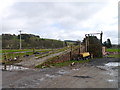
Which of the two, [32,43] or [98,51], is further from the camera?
[32,43]

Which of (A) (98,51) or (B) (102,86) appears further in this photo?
(A) (98,51)

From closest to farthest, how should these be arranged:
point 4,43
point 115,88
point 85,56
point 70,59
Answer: point 115,88 < point 70,59 < point 85,56 < point 4,43

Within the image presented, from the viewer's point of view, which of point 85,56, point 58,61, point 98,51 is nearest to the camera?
point 58,61

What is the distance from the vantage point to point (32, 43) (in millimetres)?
60906

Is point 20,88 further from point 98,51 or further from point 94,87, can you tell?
point 98,51

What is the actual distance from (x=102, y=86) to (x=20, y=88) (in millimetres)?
4233

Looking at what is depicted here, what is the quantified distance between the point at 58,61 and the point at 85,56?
5.68 metres

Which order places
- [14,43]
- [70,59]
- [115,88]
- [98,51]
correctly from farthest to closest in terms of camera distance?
1. [14,43]
2. [98,51]
3. [70,59]
4. [115,88]

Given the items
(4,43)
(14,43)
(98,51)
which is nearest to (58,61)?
(98,51)

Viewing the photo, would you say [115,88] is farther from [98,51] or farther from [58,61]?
[98,51]

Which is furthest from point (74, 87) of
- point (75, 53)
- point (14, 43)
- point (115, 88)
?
point (14, 43)

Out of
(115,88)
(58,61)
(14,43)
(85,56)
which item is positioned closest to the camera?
(115,88)

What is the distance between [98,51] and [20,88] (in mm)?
20295

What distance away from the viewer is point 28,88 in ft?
26.7
